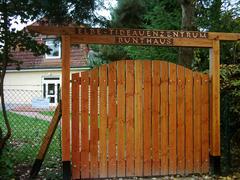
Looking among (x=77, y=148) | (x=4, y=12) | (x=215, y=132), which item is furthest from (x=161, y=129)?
(x=4, y=12)

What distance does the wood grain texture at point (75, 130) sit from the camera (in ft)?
22.7

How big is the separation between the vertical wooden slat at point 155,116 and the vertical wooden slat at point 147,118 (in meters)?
0.08

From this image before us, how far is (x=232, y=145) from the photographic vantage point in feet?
29.3

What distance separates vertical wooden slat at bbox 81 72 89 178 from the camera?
698cm

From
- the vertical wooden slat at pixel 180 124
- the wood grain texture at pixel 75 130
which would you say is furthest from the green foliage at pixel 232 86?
the wood grain texture at pixel 75 130

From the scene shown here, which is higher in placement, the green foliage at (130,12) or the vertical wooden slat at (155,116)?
the green foliage at (130,12)

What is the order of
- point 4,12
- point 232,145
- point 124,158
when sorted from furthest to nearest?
1. point 232,145
2. point 124,158
3. point 4,12

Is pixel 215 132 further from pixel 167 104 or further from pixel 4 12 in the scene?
pixel 4 12

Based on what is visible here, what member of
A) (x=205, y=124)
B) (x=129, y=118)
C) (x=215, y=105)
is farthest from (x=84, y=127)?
(x=215, y=105)

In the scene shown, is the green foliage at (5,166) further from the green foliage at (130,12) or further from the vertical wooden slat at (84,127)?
the green foliage at (130,12)

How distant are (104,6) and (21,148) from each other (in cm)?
407

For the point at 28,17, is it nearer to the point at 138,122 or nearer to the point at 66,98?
the point at 66,98

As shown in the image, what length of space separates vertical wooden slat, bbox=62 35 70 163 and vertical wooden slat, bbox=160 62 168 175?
5.82ft

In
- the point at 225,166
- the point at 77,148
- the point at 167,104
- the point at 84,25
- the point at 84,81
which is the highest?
the point at 84,25
